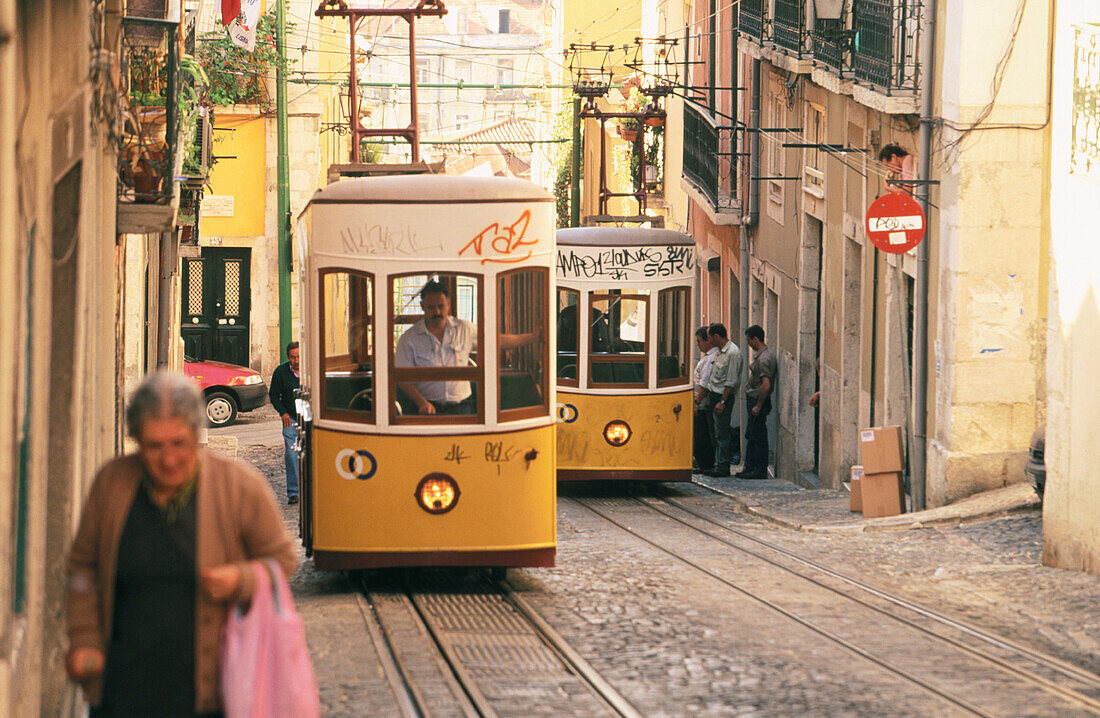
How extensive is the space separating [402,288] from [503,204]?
29.7 inches

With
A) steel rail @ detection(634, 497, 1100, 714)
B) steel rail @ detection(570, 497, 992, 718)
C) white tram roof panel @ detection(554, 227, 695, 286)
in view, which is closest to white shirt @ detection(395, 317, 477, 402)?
steel rail @ detection(570, 497, 992, 718)

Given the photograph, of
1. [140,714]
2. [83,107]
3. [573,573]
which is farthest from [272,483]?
[140,714]

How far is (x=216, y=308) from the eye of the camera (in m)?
30.6

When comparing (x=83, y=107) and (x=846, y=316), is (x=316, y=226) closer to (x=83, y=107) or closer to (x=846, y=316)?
(x=83, y=107)

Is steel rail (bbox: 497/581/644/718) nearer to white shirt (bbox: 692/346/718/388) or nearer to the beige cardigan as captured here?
the beige cardigan

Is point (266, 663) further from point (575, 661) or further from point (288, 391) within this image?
point (288, 391)

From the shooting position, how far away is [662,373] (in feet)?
51.0

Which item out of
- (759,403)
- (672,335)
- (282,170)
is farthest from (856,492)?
(282,170)

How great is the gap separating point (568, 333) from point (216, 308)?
16.3 m

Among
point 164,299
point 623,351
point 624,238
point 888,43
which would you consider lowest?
point 623,351

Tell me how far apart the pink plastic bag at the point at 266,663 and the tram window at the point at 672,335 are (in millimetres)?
11055

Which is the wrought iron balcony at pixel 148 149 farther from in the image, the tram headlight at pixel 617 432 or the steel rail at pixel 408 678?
the tram headlight at pixel 617 432

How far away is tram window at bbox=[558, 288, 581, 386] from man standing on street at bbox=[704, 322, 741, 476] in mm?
3067

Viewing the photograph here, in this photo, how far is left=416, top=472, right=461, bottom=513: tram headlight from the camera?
30.8ft
